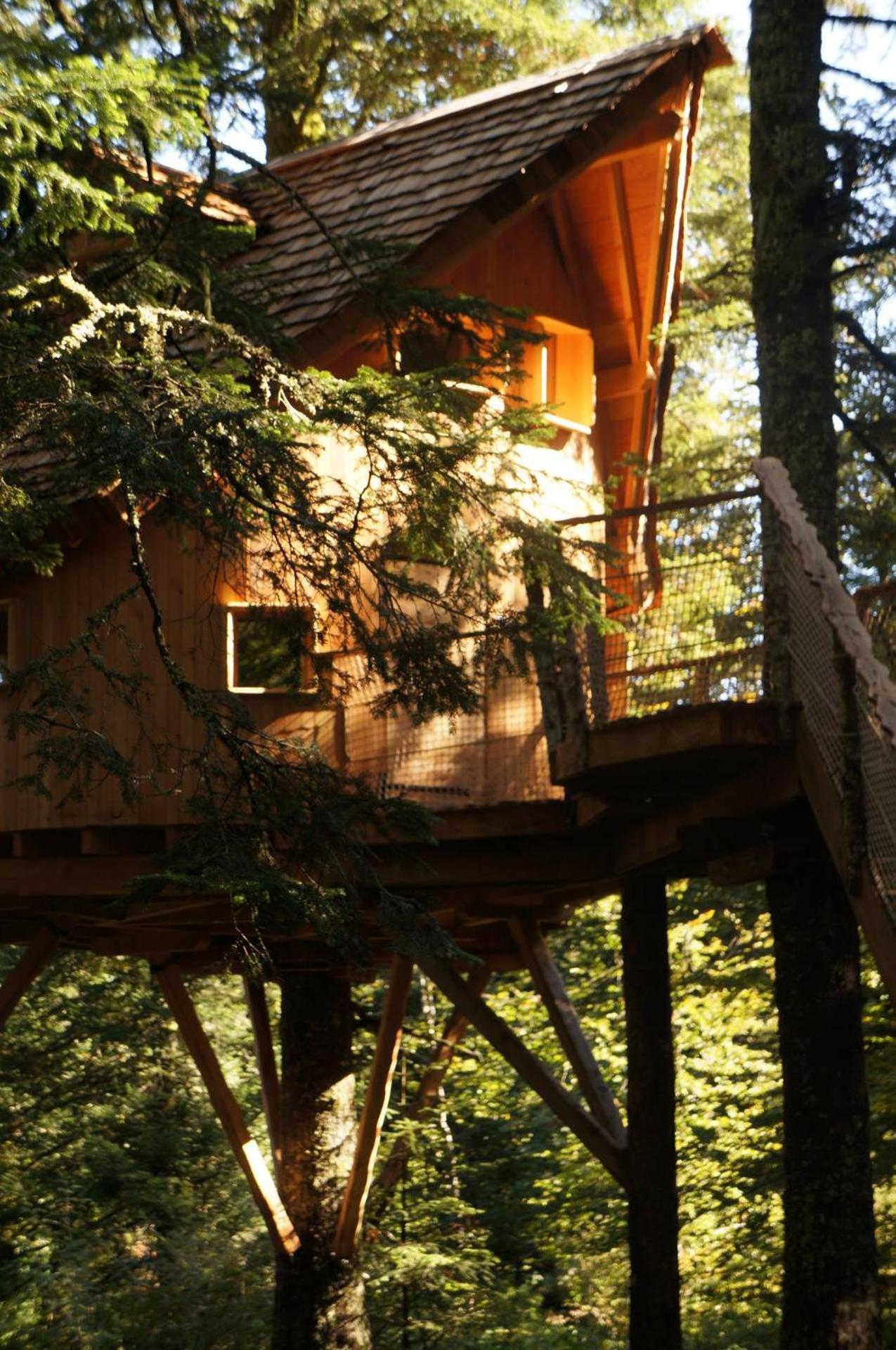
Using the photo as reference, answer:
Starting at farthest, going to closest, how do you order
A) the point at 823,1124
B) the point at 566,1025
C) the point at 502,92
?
the point at 502,92, the point at 566,1025, the point at 823,1124

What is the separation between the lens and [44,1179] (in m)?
19.7

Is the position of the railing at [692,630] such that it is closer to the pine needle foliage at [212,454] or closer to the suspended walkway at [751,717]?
the suspended walkway at [751,717]

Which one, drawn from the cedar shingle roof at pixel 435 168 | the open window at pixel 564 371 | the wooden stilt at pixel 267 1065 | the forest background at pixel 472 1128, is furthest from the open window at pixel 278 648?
the forest background at pixel 472 1128

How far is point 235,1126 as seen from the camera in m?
14.0

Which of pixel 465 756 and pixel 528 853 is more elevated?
pixel 465 756

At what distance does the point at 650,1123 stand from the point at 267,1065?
464 cm

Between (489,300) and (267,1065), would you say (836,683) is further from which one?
(267,1065)

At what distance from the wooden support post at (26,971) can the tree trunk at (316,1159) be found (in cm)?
211

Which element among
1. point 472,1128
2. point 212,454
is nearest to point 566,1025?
point 212,454

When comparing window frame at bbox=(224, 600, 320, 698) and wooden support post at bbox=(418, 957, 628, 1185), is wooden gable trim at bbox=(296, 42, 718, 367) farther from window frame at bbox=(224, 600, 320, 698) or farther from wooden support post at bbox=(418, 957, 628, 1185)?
wooden support post at bbox=(418, 957, 628, 1185)

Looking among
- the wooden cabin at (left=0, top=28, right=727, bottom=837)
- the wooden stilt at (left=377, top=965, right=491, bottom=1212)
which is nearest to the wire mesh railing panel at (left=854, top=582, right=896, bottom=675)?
the wooden cabin at (left=0, top=28, right=727, bottom=837)

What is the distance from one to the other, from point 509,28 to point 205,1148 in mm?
13682

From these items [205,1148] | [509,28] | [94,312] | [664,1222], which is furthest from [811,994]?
[509,28]

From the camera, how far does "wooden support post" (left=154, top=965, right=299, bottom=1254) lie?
13906 millimetres
